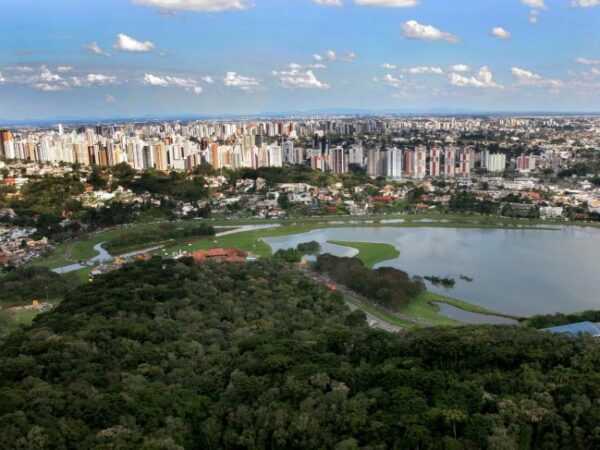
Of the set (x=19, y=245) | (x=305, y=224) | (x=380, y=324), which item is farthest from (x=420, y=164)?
(x=380, y=324)

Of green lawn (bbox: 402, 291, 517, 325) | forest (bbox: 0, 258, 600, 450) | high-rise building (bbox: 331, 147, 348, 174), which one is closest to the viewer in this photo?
forest (bbox: 0, 258, 600, 450)

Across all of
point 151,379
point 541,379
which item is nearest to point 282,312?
point 151,379

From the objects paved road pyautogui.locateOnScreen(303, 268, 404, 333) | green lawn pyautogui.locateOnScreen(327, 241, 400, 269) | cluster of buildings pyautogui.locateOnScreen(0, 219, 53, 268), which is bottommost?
green lawn pyautogui.locateOnScreen(327, 241, 400, 269)

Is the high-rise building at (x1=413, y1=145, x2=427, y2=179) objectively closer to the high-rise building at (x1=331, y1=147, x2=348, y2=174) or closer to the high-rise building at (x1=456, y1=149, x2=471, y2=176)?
the high-rise building at (x1=456, y1=149, x2=471, y2=176)

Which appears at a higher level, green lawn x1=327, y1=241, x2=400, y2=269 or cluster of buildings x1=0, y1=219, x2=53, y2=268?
cluster of buildings x1=0, y1=219, x2=53, y2=268

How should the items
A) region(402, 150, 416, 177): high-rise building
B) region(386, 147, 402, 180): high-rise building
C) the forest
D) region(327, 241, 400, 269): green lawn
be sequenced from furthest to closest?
region(402, 150, 416, 177): high-rise building, region(386, 147, 402, 180): high-rise building, region(327, 241, 400, 269): green lawn, the forest

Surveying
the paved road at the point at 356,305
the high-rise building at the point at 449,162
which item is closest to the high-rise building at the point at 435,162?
the high-rise building at the point at 449,162

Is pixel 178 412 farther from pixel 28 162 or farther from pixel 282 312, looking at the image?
pixel 28 162

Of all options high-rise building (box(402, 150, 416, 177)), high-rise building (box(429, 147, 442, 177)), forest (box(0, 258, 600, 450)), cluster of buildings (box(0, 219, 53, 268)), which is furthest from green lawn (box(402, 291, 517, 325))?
high-rise building (box(429, 147, 442, 177))
